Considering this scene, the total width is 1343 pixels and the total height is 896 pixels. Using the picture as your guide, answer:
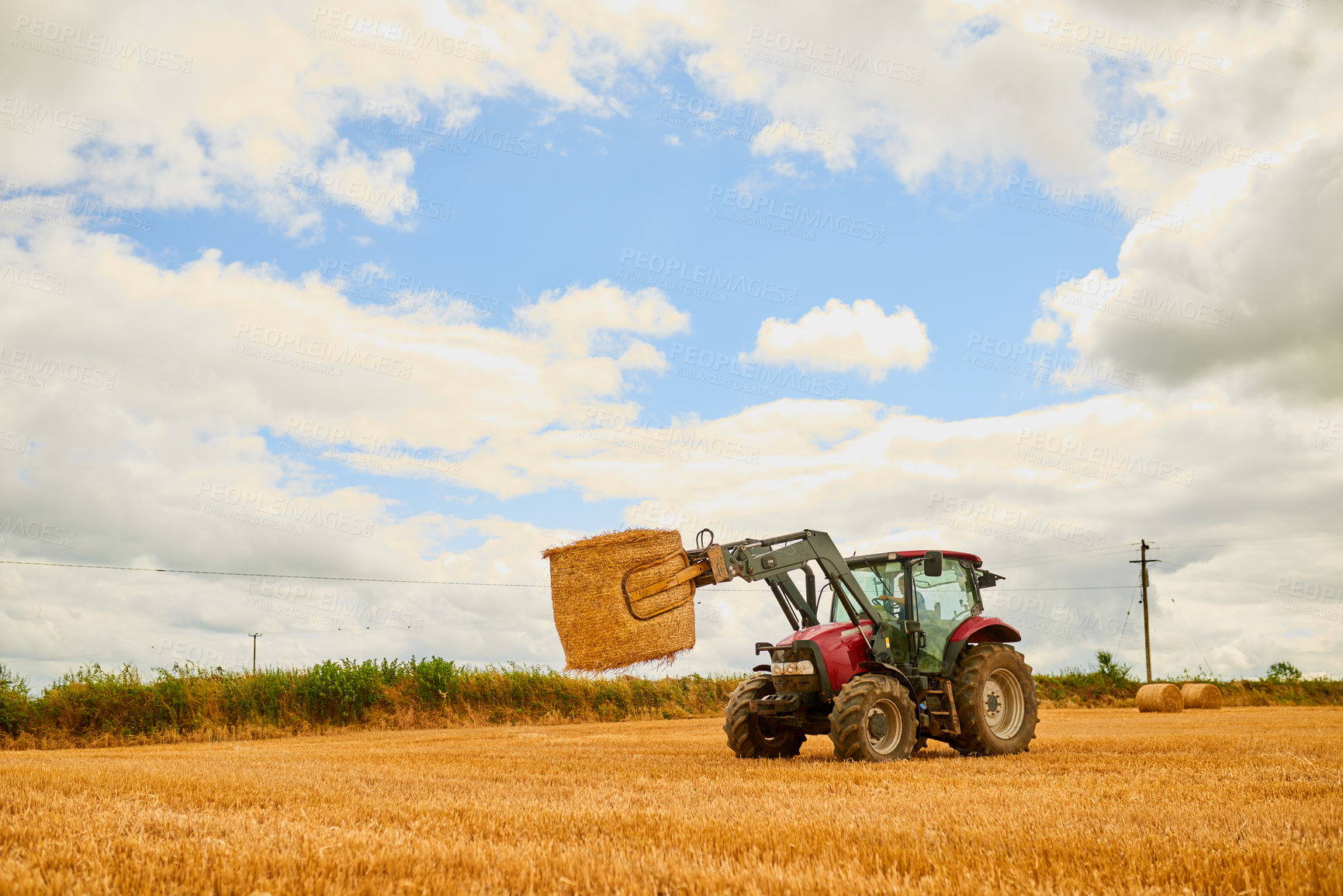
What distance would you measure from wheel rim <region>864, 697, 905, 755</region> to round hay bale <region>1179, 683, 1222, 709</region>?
2318 cm

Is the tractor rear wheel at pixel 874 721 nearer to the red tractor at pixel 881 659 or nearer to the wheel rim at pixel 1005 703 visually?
the red tractor at pixel 881 659

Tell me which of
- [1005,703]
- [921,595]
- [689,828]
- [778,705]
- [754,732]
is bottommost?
[754,732]

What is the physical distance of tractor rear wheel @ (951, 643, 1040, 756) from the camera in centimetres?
1096

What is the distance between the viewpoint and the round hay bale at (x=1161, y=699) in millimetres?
28297

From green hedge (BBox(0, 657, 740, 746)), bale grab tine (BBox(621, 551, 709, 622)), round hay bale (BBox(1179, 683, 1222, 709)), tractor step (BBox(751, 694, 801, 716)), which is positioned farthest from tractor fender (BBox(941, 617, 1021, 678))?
round hay bale (BBox(1179, 683, 1222, 709))

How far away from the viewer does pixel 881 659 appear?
11.0 metres

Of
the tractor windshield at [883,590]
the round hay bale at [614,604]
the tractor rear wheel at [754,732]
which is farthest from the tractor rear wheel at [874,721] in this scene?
the round hay bale at [614,604]

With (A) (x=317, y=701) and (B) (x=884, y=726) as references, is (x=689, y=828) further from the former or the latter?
(A) (x=317, y=701)

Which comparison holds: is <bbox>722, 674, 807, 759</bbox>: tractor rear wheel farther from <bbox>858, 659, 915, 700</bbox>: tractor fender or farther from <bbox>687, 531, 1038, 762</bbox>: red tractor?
<bbox>858, 659, 915, 700</bbox>: tractor fender

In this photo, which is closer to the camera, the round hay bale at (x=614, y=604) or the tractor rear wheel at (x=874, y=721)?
the round hay bale at (x=614, y=604)

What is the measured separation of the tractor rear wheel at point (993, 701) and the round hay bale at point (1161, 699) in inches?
774

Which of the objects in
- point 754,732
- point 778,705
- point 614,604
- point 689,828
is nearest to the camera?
point 689,828

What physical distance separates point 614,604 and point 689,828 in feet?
14.2

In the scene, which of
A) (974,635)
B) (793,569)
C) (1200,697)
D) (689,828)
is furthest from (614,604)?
(1200,697)
